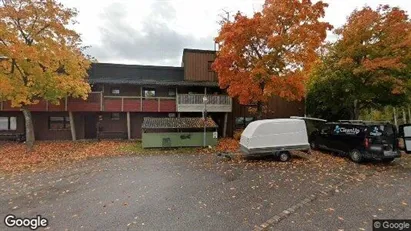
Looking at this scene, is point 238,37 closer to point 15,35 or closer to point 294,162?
point 294,162

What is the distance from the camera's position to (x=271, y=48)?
1712cm

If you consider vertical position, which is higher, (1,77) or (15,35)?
(15,35)

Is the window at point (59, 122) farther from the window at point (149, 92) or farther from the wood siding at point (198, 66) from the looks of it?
the wood siding at point (198, 66)

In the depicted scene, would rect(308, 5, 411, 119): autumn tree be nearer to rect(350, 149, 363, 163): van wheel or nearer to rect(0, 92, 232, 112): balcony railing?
rect(350, 149, 363, 163): van wheel

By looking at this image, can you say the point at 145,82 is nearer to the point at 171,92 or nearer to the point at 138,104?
the point at 138,104

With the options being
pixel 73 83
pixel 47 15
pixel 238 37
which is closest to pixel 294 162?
pixel 238 37

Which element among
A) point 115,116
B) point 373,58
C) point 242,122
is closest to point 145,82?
point 115,116

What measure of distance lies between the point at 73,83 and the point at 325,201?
673 inches

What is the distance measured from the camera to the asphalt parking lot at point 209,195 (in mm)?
5910

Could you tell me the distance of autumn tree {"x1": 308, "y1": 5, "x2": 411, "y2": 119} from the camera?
1683 centimetres

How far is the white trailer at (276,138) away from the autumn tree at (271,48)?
173 inches

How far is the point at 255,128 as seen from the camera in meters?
13.2

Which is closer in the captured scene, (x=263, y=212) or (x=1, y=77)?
(x=263, y=212)

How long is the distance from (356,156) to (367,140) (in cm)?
119
